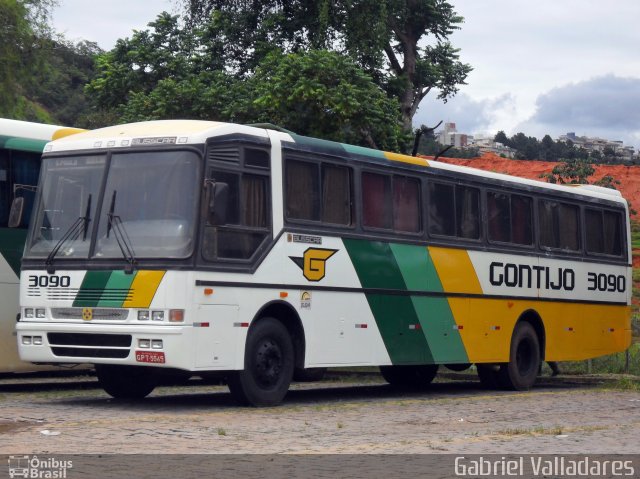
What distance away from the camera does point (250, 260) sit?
1414 centimetres

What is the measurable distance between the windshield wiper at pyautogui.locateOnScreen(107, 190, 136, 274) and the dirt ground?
5.31 feet

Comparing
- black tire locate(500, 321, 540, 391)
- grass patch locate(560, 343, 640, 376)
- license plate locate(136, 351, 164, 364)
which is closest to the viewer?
license plate locate(136, 351, 164, 364)

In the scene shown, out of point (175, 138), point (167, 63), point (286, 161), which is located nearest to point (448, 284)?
point (286, 161)

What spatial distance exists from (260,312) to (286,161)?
191 centimetres

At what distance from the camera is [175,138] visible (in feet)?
45.5

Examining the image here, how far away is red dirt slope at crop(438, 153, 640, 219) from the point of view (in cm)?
9006

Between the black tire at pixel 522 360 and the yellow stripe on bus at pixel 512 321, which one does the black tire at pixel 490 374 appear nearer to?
the black tire at pixel 522 360

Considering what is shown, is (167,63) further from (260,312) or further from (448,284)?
(260,312)

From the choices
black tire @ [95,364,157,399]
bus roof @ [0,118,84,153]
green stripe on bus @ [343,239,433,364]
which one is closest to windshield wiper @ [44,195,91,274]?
black tire @ [95,364,157,399]

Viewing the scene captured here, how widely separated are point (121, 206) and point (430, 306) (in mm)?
5444

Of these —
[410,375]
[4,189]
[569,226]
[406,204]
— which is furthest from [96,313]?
[569,226]

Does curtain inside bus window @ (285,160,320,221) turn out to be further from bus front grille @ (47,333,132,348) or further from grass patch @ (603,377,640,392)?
grass patch @ (603,377,640,392)

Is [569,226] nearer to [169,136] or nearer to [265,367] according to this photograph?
[265,367]

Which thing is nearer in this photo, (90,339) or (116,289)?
(116,289)
